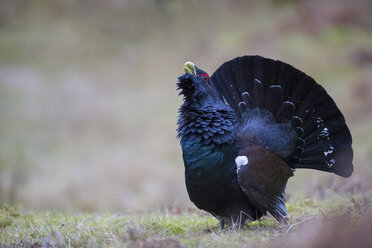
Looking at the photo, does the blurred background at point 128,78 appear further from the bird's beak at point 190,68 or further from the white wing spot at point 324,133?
the bird's beak at point 190,68

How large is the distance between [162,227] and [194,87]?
134 cm

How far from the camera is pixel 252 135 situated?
178 inches

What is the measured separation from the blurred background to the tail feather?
42.7 inches

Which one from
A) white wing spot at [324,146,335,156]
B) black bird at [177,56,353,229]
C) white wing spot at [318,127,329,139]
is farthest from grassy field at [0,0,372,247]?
white wing spot at [318,127,329,139]

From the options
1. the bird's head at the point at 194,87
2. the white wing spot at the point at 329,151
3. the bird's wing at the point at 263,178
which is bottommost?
the bird's wing at the point at 263,178

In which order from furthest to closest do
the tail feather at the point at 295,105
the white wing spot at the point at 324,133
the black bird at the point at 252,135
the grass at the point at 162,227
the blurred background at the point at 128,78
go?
the blurred background at the point at 128,78 < the white wing spot at the point at 324,133 < the tail feather at the point at 295,105 < the black bird at the point at 252,135 < the grass at the point at 162,227

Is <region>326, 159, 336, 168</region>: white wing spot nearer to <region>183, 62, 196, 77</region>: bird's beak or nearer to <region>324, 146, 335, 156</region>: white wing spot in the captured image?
<region>324, 146, 335, 156</region>: white wing spot

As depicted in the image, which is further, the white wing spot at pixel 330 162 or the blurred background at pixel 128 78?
the blurred background at pixel 128 78

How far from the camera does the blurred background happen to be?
9758mm

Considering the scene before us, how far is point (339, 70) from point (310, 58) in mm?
1276

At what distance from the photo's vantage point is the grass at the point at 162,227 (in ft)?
11.3

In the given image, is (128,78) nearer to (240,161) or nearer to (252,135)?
(252,135)

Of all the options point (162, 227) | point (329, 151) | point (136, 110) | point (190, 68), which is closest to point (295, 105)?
point (329, 151)

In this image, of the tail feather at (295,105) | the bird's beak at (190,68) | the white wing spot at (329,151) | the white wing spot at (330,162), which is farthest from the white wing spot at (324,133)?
the bird's beak at (190,68)
